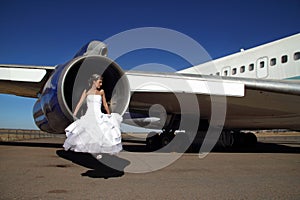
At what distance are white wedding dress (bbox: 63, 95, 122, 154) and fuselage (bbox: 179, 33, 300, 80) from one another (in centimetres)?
691

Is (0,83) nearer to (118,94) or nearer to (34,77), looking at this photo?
(34,77)

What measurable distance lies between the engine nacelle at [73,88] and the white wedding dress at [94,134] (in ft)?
1.63

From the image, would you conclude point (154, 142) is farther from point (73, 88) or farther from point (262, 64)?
point (73, 88)

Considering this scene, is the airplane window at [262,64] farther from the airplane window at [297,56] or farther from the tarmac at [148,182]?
the tarmac at [148,182]

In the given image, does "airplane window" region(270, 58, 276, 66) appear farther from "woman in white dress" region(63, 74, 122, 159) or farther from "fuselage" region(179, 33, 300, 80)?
"woman in white dress" region(63, 74, 122, 159)

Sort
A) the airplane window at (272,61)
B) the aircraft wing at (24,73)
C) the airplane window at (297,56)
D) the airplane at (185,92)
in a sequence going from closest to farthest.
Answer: the airplane at (185,92)
the aircraft wing at (24,73)
the airplane window at (297,56)
the airplane window at (272,61)

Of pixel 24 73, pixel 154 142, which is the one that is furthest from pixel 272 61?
pixel 24 73

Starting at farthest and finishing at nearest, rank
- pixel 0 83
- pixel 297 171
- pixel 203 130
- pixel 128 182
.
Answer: pixel 203 130
pixel 0 83
pixel 297 171
pixel 128 182

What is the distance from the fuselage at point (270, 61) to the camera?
9.25 m

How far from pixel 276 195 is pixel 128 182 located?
1.91 metres

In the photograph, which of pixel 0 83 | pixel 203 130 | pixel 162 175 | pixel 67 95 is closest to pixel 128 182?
pixel 162 175

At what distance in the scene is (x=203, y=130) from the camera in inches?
455

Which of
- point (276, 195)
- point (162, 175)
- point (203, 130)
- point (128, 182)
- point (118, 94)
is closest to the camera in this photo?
point (276, 195)

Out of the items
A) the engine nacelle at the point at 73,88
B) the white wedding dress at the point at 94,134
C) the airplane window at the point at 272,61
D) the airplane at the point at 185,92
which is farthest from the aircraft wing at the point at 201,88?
the white wedding dress at the point at 94,134
